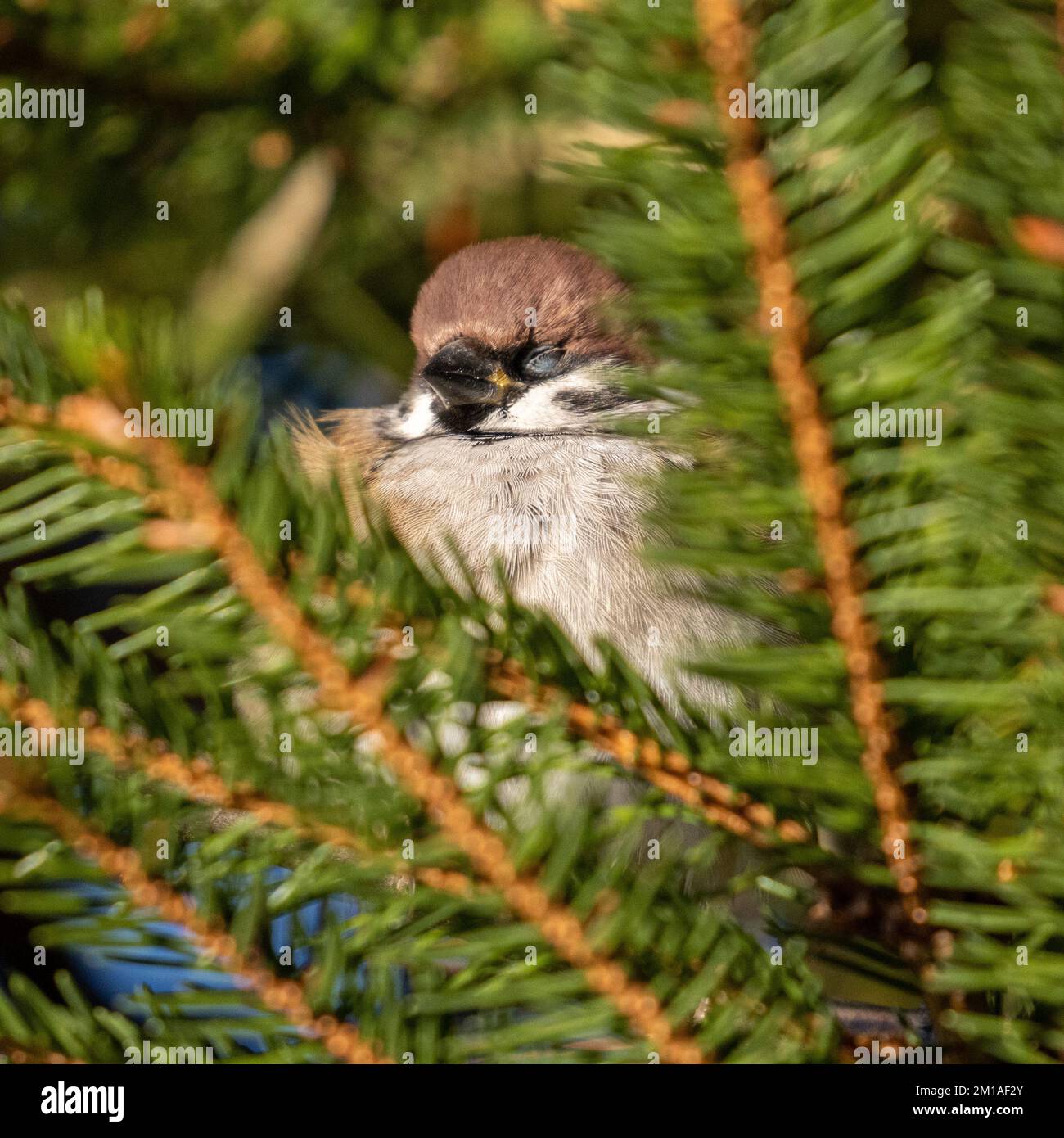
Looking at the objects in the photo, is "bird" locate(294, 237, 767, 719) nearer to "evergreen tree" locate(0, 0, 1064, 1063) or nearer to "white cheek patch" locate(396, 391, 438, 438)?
"white cheek patch" locate(396, 391, 438, 438)

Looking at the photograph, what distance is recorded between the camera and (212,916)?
57cm

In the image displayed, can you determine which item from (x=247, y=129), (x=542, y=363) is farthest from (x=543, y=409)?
(x=247, y=129)

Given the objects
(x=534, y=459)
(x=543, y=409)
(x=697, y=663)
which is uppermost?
(x=543, y=409)

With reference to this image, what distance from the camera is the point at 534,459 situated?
1.17 meters

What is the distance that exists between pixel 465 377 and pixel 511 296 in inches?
6.0

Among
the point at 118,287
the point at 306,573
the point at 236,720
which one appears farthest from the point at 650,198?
the point at 118,287

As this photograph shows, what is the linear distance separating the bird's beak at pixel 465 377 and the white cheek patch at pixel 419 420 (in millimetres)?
63

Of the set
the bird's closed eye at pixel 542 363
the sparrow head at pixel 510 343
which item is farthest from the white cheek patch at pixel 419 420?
the bird's closed eye at pixel 542 363

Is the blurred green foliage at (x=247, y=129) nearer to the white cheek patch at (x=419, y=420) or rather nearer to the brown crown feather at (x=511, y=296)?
the brown crown feather at (x=511, y=296)

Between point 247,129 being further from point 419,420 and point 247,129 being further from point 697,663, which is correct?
point 697,663

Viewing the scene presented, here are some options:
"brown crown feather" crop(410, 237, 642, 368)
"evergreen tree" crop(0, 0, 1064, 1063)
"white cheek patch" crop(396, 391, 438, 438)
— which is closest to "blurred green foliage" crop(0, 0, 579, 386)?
"brown crown feather" crop(410, 237, 642, 368)

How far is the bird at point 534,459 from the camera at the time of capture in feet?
3.52
